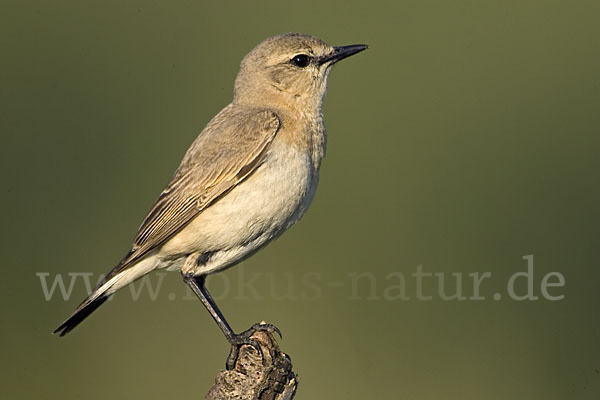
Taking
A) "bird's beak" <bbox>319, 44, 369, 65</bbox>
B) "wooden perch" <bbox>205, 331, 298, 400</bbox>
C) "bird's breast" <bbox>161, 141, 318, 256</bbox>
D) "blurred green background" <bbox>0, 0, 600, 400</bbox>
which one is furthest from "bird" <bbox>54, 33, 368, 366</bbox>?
"blurred green background" <bbox>0, 0, 600, 400</bbox>

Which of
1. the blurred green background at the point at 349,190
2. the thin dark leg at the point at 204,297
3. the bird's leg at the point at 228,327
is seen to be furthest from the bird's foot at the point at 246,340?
the blurred green background at the point at 349,190

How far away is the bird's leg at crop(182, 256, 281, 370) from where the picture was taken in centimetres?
583

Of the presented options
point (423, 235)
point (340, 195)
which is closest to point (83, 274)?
point (340, 195)

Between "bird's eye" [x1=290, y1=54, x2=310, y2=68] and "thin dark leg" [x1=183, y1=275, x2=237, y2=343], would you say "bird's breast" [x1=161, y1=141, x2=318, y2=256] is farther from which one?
"bird's eye" [x1=290, y1=54, x2=310, y2=68]

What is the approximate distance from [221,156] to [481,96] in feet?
14.5

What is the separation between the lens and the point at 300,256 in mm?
8914

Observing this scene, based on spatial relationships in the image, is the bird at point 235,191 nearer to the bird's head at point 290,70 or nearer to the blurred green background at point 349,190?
the bird's head at point 290,70

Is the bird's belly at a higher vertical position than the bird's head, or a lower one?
lower

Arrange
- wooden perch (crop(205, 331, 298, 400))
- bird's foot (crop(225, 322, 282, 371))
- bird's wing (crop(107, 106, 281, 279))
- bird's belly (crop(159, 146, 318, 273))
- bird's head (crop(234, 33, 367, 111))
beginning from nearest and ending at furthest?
wooden perch (crop(205, 331, 298, 400)) → bird's foot (crop(225, 322, 282, 371)) → bird's belly (crop(159, 146, 318, 273)) → bird's wing (crop(107, 106, 281, 279)) → bird's head (crop(234, 33, 367, 111))

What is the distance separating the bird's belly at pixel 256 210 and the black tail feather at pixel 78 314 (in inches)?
25.1

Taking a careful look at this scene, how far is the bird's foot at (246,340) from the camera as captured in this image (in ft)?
18.2

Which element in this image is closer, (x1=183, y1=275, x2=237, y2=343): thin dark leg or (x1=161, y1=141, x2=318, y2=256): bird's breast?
(x1=161, y1=141, x2=318, y2=256): bird's breast

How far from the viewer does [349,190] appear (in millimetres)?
9297

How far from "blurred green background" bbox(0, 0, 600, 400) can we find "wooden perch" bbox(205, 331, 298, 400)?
2795mm
